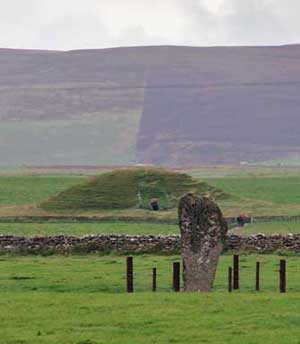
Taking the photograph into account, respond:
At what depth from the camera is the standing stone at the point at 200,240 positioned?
32.2 m

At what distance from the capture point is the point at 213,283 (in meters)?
34.6

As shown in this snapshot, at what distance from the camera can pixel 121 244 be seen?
48.8m

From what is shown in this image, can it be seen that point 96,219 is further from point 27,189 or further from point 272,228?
point 27,189

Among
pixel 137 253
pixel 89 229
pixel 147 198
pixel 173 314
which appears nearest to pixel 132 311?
pixel 173 314

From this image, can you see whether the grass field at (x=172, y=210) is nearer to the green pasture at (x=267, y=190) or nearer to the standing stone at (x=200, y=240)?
the green pasture at (x=267, y=190)

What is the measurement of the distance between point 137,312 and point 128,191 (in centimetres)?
5364

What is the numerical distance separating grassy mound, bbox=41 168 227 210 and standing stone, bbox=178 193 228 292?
144 ft

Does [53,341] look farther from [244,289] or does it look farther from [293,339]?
[244,289]

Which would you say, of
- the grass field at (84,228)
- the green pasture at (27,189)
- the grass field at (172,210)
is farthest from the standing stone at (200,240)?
the green pasture at (27,189)

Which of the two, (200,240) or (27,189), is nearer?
(200,240)

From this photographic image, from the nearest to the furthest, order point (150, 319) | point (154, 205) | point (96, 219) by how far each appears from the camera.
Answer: point (150, 319) < point (96, 219) < point (154, 205)

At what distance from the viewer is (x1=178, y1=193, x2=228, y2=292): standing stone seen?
32250 millimetres

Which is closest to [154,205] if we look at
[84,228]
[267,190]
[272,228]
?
[84,228]

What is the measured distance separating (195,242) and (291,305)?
497cm
